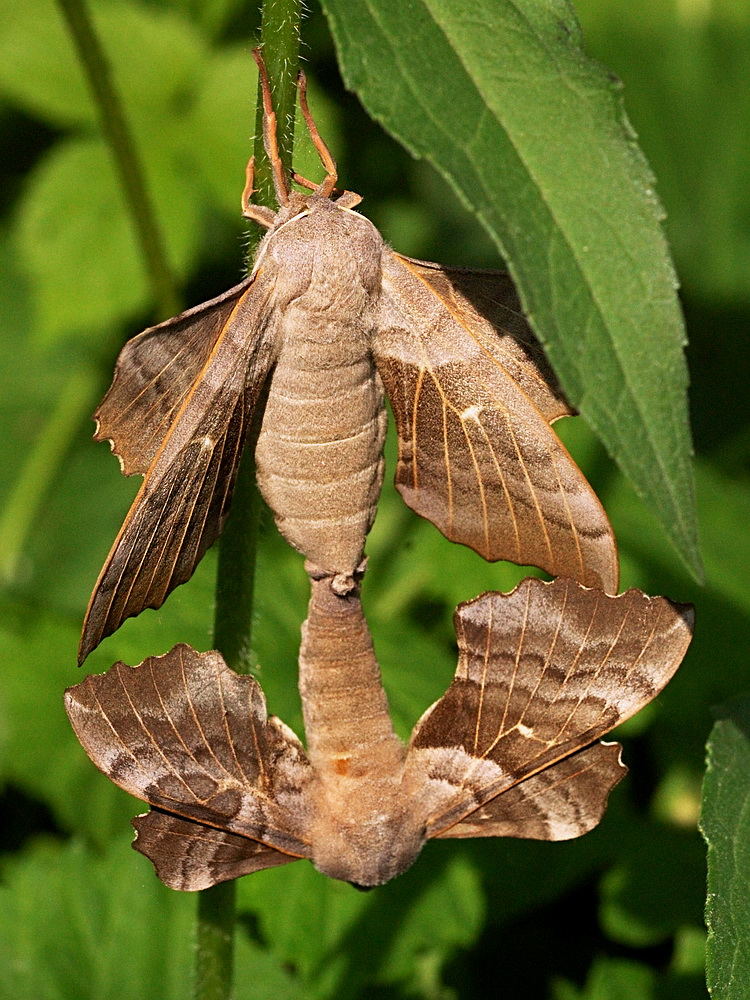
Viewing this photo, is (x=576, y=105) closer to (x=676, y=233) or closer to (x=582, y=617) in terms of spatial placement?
(x=582, y=617)

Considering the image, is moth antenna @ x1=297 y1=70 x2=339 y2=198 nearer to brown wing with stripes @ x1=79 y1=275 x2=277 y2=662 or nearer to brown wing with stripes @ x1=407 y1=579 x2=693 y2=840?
brown wing with stripes @ x1=79 y1=275 x2=277 y2=662

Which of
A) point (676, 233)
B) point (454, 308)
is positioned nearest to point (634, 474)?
point (454, 308)

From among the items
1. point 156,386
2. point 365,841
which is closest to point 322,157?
point 156,386

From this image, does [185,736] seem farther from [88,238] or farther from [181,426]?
[88,238]

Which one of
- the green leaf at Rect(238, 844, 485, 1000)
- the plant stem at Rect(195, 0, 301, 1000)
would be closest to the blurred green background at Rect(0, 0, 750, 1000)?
the green leaf at Rect(238, 844, 485, 1000)

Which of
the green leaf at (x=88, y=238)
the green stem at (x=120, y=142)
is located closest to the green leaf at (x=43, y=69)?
the green leaf at (x=88, y=238)
